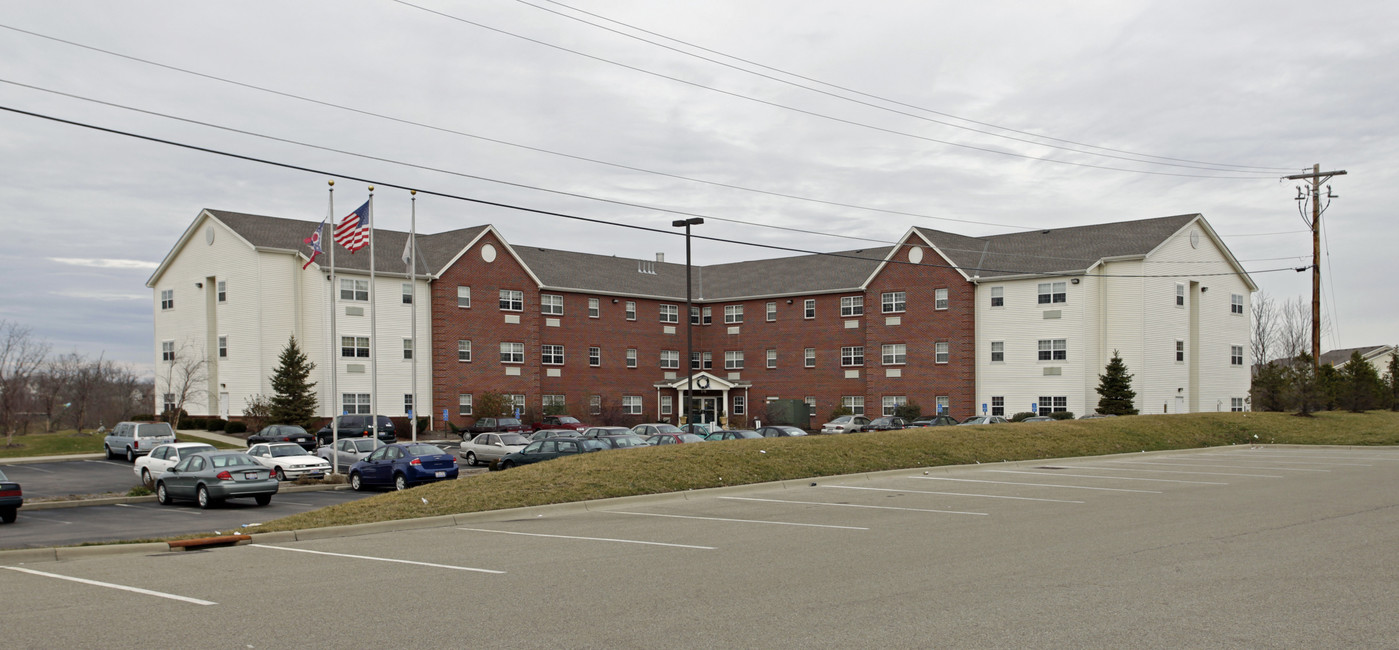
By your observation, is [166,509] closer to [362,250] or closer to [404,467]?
[404,467]

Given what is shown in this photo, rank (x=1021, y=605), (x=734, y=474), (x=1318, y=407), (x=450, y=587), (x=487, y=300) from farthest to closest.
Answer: (x=487, y=300), (x=1318, y=407), (x=734, y=474), (x=450, y=587), (x=1021, y=605)

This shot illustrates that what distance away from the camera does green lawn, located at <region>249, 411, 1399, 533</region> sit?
741 inches

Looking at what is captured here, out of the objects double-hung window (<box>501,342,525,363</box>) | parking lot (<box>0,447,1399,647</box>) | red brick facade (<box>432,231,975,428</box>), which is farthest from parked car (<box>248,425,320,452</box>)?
parking lot (<box>0,447,1399,647</box>)

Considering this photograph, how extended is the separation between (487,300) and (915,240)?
25.5m

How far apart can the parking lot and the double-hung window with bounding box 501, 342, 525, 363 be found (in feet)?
138

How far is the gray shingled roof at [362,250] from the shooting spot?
54250 millimetres

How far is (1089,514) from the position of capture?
55.3 feet

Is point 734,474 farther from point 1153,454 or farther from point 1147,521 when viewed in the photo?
point 1153,454

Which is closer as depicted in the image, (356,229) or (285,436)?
(356,229)

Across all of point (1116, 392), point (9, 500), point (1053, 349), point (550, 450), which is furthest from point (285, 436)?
point (1116, 392)

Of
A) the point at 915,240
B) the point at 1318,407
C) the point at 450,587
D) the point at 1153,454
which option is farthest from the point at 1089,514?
the point at 915,240

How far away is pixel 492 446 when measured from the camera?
37438 mm

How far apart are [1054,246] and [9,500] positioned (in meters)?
51.2

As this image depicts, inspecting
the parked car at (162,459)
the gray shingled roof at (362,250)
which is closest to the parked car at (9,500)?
the parked car at (162,459)
